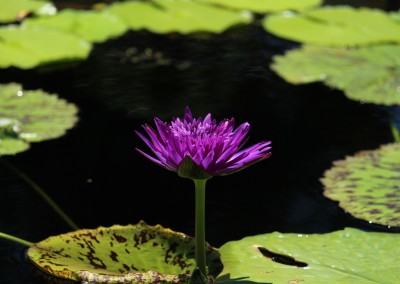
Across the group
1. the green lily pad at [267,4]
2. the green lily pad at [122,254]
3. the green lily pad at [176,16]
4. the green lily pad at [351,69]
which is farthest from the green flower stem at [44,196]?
the green lily pad at [267,4]

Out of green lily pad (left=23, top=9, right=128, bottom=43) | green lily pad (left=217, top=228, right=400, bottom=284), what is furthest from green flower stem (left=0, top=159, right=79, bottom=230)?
green lily pad (left=23, top=9, right=128, bottom=43)

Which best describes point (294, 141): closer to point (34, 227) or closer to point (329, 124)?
point (329, 124)

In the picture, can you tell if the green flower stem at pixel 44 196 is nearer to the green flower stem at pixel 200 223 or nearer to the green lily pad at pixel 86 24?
the green flower stem at pixel 200 223

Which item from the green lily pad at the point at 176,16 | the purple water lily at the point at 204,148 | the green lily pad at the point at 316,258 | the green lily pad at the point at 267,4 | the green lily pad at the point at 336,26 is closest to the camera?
the purple water lily at the point at 204,148

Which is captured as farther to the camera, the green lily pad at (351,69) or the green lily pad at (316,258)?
the green lily pad at (351,69)

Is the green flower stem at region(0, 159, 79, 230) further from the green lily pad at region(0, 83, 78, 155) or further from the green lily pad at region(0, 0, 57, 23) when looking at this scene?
the green lily pad at region(0, 0, 57, 23)

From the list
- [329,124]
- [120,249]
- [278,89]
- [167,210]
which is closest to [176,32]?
[278,89]
